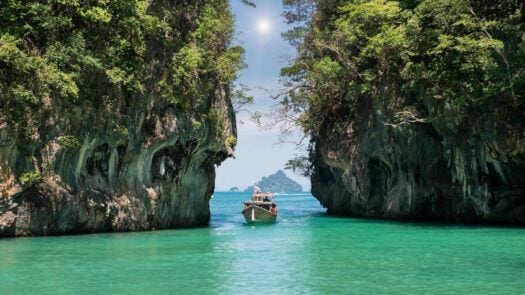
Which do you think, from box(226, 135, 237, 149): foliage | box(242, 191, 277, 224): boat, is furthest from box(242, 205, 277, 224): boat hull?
box(226, 135, 237, 149): foliage

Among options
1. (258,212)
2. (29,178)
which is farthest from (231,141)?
(29,178)

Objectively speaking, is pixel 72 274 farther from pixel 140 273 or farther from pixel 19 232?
pixel 19 232

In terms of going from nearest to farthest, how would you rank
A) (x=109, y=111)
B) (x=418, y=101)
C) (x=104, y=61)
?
1. (x=104, y=61)
2. (x=109, y=111)
3. (x=418, y=101)

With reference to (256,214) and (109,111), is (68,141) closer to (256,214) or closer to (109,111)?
(109,111)

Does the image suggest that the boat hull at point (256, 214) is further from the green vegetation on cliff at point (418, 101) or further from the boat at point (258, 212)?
the green vegetation on cliff at point (418, 101)

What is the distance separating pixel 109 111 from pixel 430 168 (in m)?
17.6

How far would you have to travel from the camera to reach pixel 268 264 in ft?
54.5

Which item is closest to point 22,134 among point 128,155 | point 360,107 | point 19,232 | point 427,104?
point 19,232

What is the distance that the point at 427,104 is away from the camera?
29.0 m

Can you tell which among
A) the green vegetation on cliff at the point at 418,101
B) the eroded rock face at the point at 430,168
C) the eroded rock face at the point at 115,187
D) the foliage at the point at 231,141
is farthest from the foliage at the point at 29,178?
the eroded rock face at the point at 430,168

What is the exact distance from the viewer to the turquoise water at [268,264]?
12766 mm

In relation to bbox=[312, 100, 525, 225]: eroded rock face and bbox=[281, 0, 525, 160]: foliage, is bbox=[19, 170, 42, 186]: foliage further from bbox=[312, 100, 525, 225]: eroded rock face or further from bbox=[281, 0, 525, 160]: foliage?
bbox=[312, 100, 525, 225]: eroded rock face

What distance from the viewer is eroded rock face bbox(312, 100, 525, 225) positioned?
91.2 feet

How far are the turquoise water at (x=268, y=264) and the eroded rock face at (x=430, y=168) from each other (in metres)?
4.28
